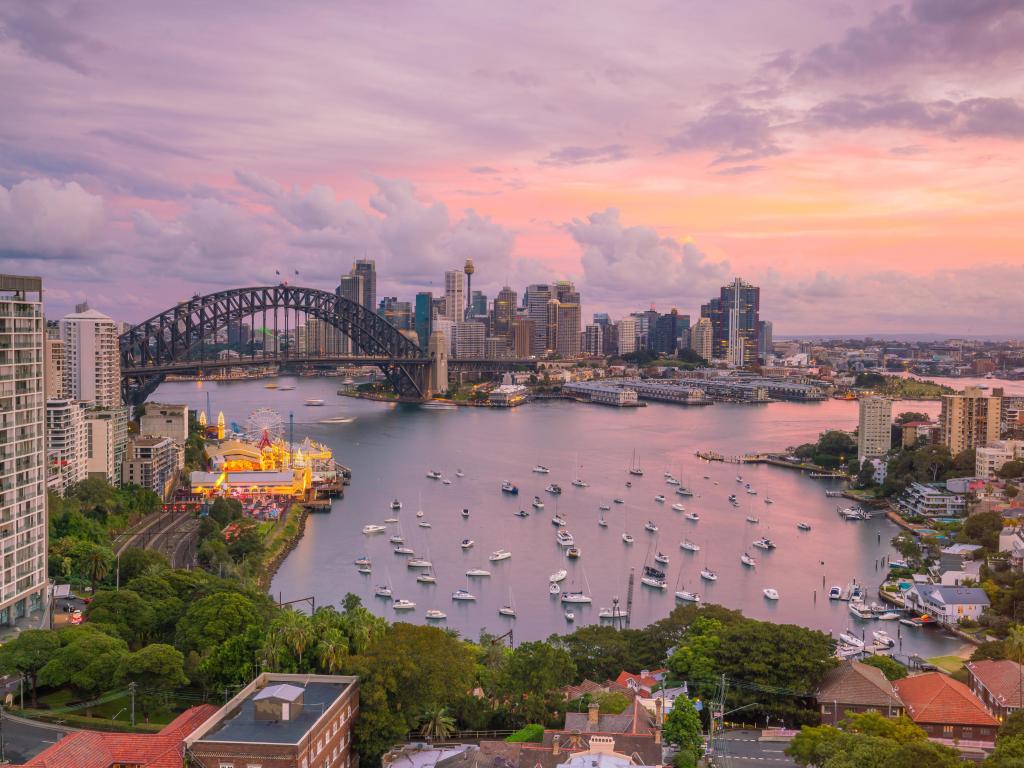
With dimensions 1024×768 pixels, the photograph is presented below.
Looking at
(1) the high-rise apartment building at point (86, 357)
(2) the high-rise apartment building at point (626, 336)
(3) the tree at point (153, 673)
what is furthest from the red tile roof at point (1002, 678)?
(2) the high-rise apartment building at point (626, 336)

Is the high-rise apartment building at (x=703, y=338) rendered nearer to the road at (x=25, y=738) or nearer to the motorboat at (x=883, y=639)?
the motorboat at (x=883, y=639)

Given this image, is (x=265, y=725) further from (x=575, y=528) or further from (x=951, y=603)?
(x=575, y=528)

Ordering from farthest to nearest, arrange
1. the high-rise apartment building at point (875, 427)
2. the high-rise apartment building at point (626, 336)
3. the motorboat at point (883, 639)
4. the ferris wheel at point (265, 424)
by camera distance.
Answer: the high-rise apartment building at point (626, 336), the ferris wheel at point (265, 424), the high-rise apartment building at point (875, 427), the motorboat at point (883, 639)

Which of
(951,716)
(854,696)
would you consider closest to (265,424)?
(854,696)

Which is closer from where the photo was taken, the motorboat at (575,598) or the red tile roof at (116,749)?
the red tile roof at (116,749)

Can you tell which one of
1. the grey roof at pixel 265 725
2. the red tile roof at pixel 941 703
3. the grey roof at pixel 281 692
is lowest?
the red tile roof at pixel 941 703

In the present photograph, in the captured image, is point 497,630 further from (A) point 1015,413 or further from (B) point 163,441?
(A) point 1015,413

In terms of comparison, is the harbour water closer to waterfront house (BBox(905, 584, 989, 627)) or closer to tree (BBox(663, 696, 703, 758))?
waterfront house (BBox(905, 584, 989, 627))
